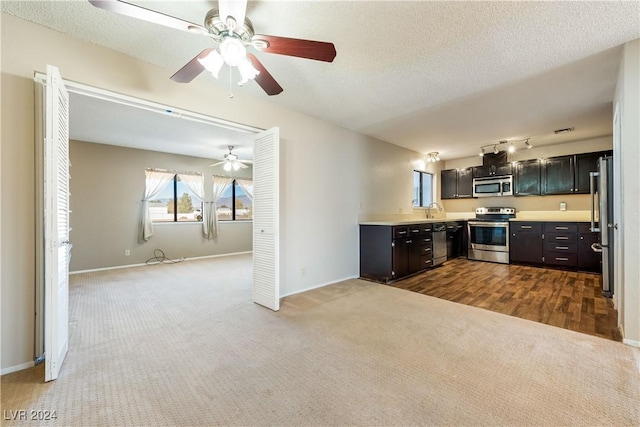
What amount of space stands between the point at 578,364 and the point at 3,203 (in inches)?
163

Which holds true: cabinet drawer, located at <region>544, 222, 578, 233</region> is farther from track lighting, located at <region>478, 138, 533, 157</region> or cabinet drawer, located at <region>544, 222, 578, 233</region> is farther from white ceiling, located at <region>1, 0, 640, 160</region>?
white ceiling, located at <region>1, 0, 640, 160</region>

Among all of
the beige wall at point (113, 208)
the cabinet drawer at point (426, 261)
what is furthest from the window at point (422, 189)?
the beige wall at point (113, 208)

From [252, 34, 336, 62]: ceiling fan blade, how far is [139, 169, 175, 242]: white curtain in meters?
5.37

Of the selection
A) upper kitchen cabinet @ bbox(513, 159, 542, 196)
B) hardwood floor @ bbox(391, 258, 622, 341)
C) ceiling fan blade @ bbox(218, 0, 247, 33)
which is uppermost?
ceiling fan blade @ bbox(218, 0, 247, 33)

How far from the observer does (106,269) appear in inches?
206

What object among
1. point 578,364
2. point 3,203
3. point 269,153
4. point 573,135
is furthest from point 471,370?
point 573,135

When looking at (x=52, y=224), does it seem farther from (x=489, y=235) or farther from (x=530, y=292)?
(x=489, y=235)

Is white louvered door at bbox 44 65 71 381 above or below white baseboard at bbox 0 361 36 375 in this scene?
above

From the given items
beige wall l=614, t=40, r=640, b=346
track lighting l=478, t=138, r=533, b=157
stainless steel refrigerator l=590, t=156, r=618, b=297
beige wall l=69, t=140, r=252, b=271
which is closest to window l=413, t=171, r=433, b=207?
track lighting l=478, t=138, r=533, b=157

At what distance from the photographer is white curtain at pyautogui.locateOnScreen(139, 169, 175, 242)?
5.75 m

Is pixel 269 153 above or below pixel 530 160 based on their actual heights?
below

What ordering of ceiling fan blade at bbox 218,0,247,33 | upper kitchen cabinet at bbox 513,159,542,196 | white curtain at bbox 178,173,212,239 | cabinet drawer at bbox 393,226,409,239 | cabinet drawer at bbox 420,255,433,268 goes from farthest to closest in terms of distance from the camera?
white curtain at bbox 178,173,212,239 < upper kitchen cabinet at bbox 513,159,542,196 < cabinet drawer at bbox 420,255,433,268 < cabinet drawer at bbox 393,226,409,239 < ceiling fan blade at bbox 218,0,247,33

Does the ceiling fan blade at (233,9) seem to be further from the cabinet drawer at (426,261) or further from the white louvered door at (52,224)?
the cabinet drawer at (426,261)

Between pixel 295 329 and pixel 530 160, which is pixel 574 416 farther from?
pixel 530 160
